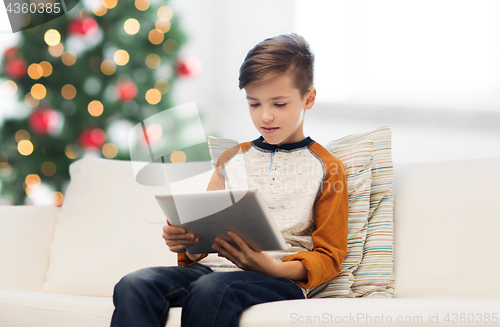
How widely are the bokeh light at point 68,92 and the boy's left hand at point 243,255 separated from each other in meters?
1.49

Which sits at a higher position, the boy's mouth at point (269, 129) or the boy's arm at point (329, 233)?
the boy's mouth at point (269, 129)

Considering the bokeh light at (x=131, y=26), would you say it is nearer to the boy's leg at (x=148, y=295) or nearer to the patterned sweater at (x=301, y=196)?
the patterned sweater at (x=301, y=196)

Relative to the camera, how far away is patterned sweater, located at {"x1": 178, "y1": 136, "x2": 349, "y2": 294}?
924 mm

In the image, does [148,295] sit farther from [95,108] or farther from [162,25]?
[162,25]

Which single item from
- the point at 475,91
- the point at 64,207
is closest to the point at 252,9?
the point at 475,91

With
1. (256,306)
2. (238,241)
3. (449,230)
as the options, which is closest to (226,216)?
(238,241)

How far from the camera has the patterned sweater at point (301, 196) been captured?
36.4 inches

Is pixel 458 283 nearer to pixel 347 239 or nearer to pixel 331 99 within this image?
pixel 347 239

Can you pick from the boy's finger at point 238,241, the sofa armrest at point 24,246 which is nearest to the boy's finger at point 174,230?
the boy's finger at point 238,241

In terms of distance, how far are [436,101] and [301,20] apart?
84cm

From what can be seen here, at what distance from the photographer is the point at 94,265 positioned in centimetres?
129

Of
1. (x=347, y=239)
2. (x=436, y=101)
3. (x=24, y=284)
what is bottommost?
(x=24, y=284)

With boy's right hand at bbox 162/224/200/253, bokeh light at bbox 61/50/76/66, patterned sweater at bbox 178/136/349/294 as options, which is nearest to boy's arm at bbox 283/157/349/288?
patterned sweater at bbox 178/136/349/294

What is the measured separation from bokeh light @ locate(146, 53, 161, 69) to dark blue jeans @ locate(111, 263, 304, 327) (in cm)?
143
